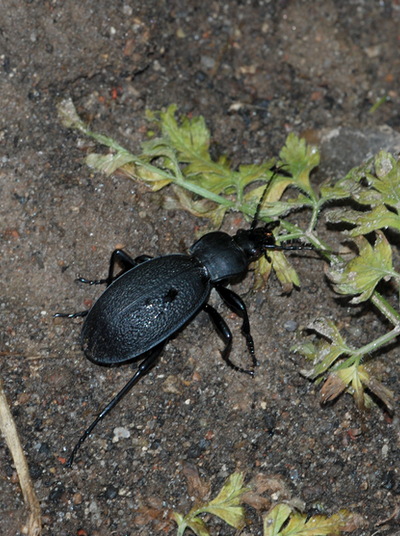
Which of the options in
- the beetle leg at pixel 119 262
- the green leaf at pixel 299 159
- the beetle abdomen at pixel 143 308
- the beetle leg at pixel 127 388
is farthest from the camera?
the green leaf at pixel 299 159

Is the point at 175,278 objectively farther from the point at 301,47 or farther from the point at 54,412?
the point at 301,47

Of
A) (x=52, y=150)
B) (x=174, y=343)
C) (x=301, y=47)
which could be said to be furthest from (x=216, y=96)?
(x=174, y=343)

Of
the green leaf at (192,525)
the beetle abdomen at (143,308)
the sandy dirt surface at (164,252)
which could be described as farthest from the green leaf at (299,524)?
the beetle abdomen at (143,308)

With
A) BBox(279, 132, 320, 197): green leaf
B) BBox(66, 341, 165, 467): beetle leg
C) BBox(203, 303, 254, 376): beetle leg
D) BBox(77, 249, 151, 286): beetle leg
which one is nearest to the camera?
BBox(66, 341, 165, 467): beetle leg

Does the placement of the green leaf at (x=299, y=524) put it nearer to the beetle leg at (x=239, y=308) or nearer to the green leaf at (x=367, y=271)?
the beetle leg at (x=239, y=308)

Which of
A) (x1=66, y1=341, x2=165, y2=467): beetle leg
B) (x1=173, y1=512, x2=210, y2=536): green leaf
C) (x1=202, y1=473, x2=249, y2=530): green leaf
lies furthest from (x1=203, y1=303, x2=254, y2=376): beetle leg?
(x1=173, y1=512, x2=210, y2=536): green leaf

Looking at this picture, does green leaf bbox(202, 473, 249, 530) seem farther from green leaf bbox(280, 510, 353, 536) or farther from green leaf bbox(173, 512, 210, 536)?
green leaf bbox(280, 510, 353, 536)

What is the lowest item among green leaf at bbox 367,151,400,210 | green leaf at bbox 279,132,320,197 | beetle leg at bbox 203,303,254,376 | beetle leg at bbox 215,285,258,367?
beetle leg at bbox 203,303,254,376
